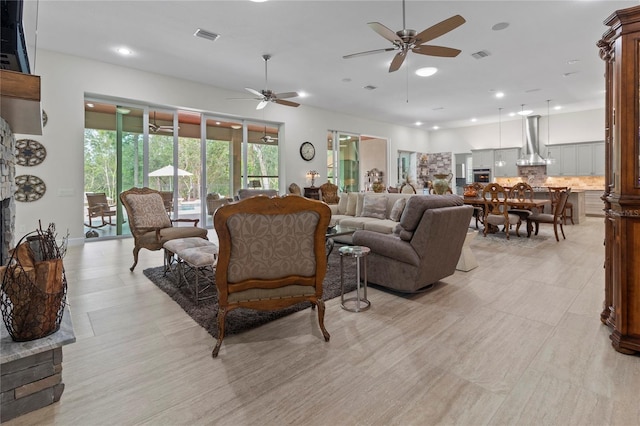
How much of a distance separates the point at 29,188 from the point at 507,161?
12777mm

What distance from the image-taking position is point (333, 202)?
837cm

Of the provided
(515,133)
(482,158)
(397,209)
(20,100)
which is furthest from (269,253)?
(515,133)

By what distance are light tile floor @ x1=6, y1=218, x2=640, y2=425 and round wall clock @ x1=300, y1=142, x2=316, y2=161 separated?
625 cm

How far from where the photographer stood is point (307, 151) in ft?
29.2

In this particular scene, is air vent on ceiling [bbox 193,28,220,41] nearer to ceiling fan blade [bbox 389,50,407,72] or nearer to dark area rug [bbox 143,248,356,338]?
ceiling fan blade [bbox 389,50,407,72]

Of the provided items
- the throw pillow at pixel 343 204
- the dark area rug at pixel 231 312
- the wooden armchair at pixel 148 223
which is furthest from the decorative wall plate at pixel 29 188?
the throw pillow at pixel 343 204

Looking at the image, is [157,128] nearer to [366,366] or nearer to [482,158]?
[366,366]

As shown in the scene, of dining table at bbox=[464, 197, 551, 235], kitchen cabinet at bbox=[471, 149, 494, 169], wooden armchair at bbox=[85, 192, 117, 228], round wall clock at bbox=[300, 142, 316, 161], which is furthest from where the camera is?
kitchen cabinet at bbox=[471, 149, 494, 169]

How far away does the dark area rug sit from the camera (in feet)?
7.97

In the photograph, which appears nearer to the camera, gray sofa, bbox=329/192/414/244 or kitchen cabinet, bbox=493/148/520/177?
gray sofa, bbox=329/192/414/244

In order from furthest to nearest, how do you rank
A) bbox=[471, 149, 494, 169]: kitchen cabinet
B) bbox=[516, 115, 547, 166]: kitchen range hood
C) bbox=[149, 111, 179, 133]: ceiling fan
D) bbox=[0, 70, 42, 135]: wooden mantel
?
bbox=[471, 149, 494, 169]: kitchen cabinet → bbox=[516, 115, 547, 166]: kitchen range hood → bbox=[149, 111, 179, 133]: ceiling fan → bbox=[0, 70, 42, 135]: wooden mantel

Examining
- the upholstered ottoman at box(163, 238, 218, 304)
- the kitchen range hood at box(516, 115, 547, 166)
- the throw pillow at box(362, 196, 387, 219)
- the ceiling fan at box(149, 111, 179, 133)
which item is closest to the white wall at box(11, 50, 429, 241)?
the ceiling fan at box(149, 111, 179, 133)

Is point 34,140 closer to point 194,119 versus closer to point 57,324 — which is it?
point 194,119

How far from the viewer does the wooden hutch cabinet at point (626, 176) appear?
1.93 meters
